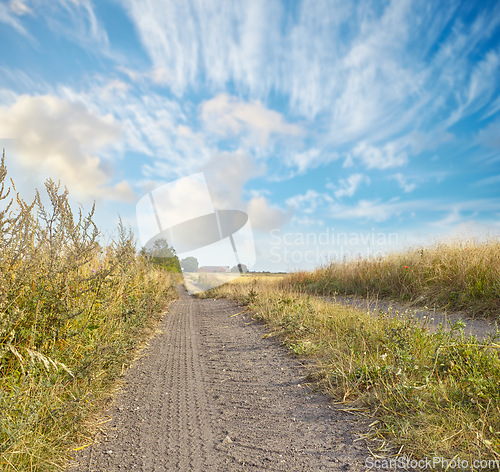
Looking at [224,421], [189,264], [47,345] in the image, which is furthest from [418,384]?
[189,264]

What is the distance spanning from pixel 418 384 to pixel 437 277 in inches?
267

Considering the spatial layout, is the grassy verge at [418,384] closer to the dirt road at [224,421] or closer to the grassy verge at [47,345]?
the dirt road at [224,421]

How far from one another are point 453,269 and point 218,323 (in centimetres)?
641

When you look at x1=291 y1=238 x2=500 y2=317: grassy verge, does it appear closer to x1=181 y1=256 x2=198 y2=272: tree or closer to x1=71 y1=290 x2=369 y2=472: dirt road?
x1=71 y1=290 x2=369 y2=472: dirt road

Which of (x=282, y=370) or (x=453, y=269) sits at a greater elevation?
(x=453, y=269)

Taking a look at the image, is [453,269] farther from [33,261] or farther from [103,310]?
[33,261]

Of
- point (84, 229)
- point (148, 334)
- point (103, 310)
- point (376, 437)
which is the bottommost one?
point (376, 437)

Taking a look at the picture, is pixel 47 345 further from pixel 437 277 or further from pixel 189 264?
pixel 189 264

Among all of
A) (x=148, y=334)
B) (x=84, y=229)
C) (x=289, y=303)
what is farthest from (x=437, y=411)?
(x=148, y=334)

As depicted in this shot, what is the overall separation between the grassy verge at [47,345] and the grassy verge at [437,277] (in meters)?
6.59

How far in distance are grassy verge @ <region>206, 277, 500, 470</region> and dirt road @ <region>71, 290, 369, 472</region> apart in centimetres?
28

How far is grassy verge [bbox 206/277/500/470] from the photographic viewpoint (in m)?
2.49

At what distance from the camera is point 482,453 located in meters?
2.32

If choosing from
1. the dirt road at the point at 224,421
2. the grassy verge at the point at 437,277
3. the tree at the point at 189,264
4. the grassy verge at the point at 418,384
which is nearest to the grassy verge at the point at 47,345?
the dirt road at the point at 224,421
